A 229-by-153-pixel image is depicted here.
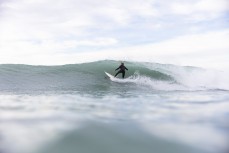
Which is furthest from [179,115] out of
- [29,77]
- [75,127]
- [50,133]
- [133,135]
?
[29,77]

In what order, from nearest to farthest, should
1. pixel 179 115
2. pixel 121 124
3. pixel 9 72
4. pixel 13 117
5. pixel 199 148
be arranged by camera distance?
pixel 199 148, pixel 121 124, pixel 13 117, pixel 179 115, pixel 9 72

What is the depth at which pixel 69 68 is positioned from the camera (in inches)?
924

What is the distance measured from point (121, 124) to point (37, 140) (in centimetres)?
164

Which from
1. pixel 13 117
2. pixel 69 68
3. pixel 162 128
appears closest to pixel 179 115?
pixel 162 128

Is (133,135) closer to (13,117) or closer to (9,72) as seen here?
(13,117)

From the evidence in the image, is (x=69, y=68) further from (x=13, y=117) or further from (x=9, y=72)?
(x=13, y=117)

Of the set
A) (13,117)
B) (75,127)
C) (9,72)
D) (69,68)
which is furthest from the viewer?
(69,68)

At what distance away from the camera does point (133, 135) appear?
16.1 feet

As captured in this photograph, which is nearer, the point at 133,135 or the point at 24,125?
the point at 133,135

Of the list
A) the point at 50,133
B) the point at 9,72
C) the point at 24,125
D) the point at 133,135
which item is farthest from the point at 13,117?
the point at 9,72

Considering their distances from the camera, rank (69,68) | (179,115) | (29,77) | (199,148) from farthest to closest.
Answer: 1. (69,68)
2. (29,77)
3. (179,115)
4. (199,148)

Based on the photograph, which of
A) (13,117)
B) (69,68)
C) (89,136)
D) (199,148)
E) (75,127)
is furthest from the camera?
(69,68)

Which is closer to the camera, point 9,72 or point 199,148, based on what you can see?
point 199,148

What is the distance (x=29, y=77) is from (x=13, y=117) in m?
14.7
